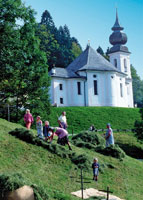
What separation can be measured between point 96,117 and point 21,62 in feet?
76.1

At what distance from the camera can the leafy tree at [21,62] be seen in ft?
99.8

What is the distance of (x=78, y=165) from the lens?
16406 mm

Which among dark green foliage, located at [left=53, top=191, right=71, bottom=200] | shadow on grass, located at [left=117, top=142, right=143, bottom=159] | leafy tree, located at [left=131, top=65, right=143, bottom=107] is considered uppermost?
leafy tree, located at [left=131, top=65, right=143, bottom=107]

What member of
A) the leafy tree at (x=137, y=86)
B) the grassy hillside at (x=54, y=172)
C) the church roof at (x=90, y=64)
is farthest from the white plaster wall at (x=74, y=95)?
the leafy tree at (x=137, y=86)

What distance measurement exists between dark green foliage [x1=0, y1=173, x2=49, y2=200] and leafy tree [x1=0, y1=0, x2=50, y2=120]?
Answer: 69.1ft

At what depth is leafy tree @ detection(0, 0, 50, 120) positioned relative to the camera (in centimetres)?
3041

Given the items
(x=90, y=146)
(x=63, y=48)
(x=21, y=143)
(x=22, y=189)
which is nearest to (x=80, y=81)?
(x=63, y=48)

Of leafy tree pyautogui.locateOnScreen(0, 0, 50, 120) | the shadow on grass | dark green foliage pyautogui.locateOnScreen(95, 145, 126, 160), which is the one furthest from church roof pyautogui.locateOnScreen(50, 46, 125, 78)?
dark green foliage pyautogui.locateOnScreen(95, 145, 126, 160)

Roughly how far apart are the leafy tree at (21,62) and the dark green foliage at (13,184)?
21.1 meters

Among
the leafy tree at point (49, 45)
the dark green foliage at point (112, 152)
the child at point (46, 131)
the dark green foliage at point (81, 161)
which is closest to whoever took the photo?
the dark green foliage at point (81, 161)

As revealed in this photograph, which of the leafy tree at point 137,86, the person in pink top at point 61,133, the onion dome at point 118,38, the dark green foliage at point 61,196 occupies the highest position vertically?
the onion dome at point 118,38

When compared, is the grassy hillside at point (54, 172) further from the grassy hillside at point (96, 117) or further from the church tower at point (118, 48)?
the church tower at point (118, 48)

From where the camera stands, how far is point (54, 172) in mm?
14961

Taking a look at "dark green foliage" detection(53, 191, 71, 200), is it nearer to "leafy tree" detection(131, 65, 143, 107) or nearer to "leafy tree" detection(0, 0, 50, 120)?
"leafy tree" detection(0, 0, 50, 120)
